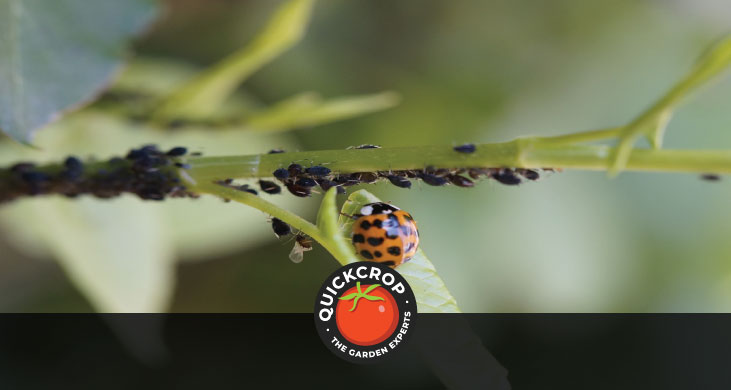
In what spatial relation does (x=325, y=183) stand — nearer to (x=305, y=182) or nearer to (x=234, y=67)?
(x=305, y=182)

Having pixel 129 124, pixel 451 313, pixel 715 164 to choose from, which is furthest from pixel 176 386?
pixel 715 164

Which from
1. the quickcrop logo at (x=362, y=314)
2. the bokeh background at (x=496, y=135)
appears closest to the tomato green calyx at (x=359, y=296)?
the quickcrop logo at (x=362, y=314)

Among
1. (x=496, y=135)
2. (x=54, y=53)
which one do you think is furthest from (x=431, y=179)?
(x=496, y=135)

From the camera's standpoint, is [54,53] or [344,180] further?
[54,53]

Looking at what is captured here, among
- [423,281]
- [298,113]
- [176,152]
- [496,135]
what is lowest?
[423,281]

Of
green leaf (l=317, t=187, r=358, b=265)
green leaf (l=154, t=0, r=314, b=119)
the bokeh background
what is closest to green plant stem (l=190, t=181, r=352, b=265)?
green leaf (l=317, t=187, r=358, b=265)

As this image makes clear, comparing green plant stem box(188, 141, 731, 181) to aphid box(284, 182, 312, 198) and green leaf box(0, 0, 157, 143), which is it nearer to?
aphid box(284, 182, 312, 198)
